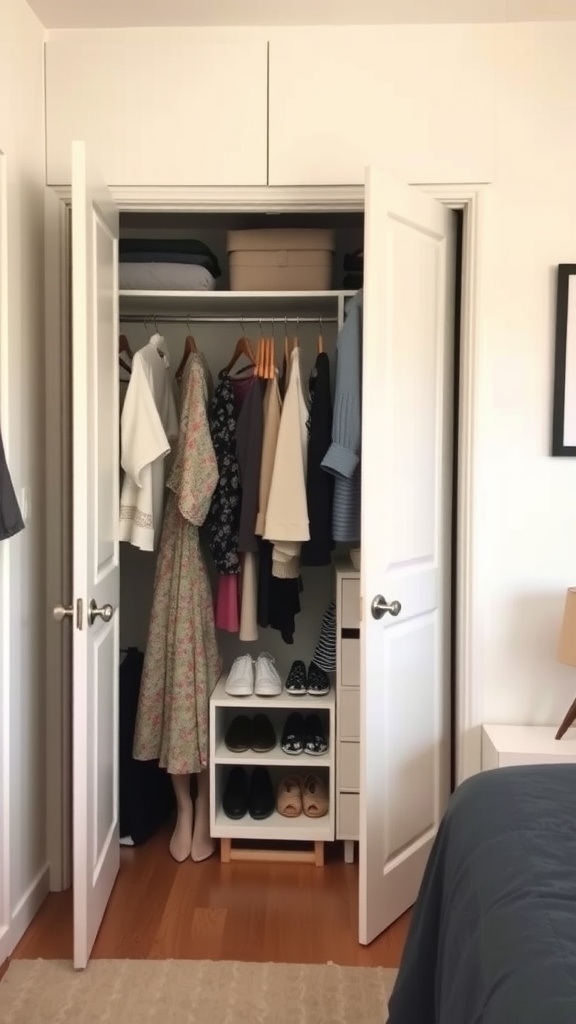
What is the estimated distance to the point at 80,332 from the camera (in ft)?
6.58

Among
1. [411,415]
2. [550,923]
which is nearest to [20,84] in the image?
[411,415]

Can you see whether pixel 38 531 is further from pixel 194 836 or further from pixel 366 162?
pixel 366 162

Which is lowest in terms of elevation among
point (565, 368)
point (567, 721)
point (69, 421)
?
point (567, 721)

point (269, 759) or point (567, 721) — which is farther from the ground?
point (567, 721)

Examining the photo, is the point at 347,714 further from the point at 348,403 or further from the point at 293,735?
the point at 348,403

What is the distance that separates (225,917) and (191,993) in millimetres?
355

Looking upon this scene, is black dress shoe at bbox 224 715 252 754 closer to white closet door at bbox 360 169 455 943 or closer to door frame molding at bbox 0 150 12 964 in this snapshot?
white closet door at bbox 360 169 455 943

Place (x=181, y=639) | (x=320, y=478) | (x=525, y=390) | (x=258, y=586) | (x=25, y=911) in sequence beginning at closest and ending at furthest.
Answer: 1. (x=25, y=911)
2. (x=525, y=390)
3. (x=320, y=478)
4. (x=181, y=639)
5. (x=258, y=586)

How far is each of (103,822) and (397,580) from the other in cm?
108

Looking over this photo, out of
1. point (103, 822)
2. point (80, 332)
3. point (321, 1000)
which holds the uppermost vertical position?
point (80, 332)

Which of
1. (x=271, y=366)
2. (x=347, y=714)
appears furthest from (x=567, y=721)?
(x=271, y=366)

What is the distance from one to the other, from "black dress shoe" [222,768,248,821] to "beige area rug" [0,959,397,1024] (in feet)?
2.07

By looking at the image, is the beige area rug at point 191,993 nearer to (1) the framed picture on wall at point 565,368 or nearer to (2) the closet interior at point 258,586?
(2) the closet interior at point 258,586

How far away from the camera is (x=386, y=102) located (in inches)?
94.0
